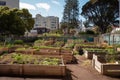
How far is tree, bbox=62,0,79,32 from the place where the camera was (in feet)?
202

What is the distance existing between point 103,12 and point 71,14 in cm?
990

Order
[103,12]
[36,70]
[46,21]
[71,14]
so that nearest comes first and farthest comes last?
[36,70], [103,12], [71,14], [46,21]

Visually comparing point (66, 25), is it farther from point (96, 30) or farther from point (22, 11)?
point (22, 11)

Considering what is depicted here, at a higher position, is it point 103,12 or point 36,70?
point 103,12

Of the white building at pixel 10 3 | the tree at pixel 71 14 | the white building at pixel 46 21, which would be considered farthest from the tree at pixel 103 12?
the white building at pixel 46 21

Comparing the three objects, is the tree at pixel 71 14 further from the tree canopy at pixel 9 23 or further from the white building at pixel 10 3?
the tree canopy at pixel 9 23

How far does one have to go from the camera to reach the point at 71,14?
6162 cm

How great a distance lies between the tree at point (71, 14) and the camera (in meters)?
61.4

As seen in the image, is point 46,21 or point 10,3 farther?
point 46,21

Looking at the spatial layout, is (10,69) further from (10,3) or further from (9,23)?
(10,3)

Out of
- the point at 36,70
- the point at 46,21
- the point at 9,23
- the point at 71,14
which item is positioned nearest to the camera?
the point at 36,70

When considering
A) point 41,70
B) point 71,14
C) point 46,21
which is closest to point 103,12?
point 71,14

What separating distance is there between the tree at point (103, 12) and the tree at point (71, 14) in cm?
569

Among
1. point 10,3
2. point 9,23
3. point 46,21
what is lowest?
point 9,23
